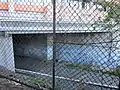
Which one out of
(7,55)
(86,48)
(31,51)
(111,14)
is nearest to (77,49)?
(86,48)

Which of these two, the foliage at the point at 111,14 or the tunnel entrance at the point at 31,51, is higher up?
the foliage at the point at 111,14

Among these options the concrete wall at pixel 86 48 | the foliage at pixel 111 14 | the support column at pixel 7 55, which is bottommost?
the support column at pixel 7 55

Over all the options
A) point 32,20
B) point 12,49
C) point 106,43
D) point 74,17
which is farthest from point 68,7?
point 12,49

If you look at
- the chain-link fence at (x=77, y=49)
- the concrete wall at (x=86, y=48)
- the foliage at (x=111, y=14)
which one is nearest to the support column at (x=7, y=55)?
the chain-link fence at (x=77, y=49)

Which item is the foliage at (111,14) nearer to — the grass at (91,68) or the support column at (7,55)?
the grass at (91,68)

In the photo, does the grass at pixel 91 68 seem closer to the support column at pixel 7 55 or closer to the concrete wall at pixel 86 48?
the concrete wall at pixel 86 48

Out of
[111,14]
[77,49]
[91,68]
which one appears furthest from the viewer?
[77,49]

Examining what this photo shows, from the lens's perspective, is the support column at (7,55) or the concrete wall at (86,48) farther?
the support column at (7,55)

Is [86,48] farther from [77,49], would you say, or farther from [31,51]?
[31,51]

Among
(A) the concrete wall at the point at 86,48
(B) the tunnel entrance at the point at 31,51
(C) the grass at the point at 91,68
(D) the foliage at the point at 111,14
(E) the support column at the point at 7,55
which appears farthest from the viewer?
(E) the support column at the point at 7,55

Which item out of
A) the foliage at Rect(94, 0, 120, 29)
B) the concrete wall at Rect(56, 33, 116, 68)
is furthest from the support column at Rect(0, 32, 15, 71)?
the foliage at Rect(94, 0, 120, 29)

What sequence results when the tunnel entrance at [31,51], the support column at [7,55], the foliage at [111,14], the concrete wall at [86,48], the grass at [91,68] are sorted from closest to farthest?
1. the foliage at [111,14]
2. the grass at [91,68]
3. the concrete wall at [86,48]
4. the tunnel entrance at [31,51]
5. the support column at [7,55]

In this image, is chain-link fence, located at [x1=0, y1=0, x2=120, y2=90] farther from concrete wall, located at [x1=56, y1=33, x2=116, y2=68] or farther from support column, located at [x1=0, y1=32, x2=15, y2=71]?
support column, located at [x1=0, y1=32, x2=15, y2=71]

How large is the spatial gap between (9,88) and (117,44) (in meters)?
1.60
